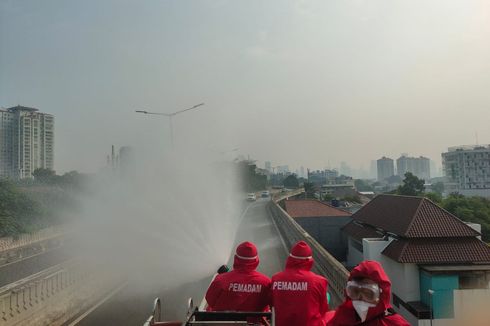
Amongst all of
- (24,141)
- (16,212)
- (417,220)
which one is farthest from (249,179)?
(417,220)

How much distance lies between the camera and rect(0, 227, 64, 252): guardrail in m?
33.3

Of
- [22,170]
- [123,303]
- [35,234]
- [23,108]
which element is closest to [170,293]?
[123,303]

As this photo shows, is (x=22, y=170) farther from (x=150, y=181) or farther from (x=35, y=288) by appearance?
(x=35, y=288)

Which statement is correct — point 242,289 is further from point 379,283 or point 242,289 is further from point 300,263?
point 379,283

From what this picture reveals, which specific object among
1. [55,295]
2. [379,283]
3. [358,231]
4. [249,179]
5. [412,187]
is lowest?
[358,231]

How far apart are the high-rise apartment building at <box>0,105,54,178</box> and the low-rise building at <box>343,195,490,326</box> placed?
284 feet

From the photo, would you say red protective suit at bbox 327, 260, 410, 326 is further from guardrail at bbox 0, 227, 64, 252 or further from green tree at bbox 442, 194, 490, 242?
green tree at bbox 442, 194, 490, 242

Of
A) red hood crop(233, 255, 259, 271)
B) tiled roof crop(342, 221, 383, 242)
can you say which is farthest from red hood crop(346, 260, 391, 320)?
tiled roof crop(342, 221, 383, 242)

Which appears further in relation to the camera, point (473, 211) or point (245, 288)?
point (473, 211)

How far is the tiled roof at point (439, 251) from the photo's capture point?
25.7 m

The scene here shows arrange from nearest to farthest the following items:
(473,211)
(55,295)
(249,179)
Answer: (55,295), (473,211), (249,179)

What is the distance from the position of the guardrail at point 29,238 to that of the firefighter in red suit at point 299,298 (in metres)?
35.4

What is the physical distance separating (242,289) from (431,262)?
24.4 m

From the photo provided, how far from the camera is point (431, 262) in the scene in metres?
25.2
